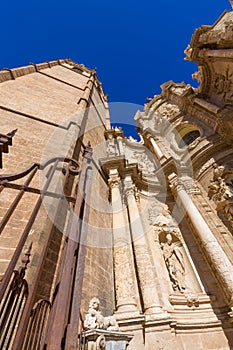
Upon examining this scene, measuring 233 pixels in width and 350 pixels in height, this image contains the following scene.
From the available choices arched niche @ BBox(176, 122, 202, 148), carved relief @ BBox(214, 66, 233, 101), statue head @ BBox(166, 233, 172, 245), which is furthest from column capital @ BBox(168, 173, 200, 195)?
carved relief @ BBox(214, 66, 233, 101)

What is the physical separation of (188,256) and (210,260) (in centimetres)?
102

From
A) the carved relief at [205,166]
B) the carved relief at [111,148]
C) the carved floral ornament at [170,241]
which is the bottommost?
the carved floral ornament at [170,241]

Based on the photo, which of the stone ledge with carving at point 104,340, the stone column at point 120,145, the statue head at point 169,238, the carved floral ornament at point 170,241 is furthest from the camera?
the stone column at point 120,145

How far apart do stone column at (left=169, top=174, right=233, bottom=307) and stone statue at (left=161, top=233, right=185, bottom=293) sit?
88 centimetres

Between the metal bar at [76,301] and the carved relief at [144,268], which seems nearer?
the metal bar at [76,301]

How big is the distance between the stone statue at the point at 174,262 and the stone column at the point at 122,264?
1.33m

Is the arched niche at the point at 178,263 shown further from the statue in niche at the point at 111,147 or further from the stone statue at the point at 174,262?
the statue in niche at the point at 111,147

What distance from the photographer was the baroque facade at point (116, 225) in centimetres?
266

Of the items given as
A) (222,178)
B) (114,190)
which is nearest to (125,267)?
(114,190)

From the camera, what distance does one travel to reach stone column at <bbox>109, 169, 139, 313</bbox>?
5.22 metres

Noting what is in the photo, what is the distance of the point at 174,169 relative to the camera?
10.2m

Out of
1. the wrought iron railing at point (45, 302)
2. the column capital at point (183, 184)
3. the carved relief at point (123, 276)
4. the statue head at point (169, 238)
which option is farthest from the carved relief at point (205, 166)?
the wrought iron railing at point (45, 302)

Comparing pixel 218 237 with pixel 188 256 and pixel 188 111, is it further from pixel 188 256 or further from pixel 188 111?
pixel 188 111

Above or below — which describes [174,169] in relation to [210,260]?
above
